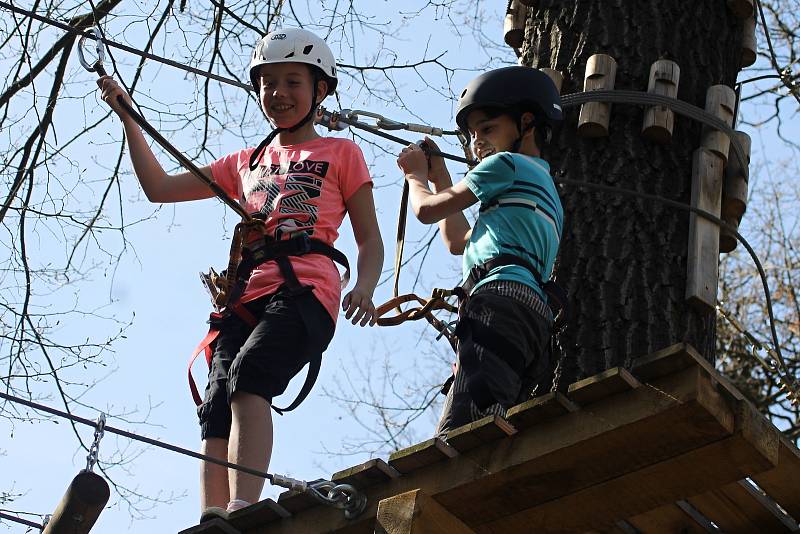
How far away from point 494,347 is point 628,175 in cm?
104

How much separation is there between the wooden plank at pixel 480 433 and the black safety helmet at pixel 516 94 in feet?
4.78

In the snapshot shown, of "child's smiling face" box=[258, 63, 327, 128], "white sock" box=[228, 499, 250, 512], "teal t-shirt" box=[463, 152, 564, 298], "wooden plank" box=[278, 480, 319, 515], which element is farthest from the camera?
"child's smiling face" box=[258, 63, 327, 128]

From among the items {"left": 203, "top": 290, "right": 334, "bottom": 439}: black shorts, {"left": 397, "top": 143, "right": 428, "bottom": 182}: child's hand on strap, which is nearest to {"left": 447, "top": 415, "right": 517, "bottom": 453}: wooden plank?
{"left": 203, "top": 290, "right": 334, "bottom": 439}: black shorts

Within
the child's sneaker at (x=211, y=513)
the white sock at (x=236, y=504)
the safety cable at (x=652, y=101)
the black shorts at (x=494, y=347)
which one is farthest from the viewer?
the safety cable at (x=652, y=101)

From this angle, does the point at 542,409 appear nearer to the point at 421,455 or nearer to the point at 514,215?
the point at 421,455

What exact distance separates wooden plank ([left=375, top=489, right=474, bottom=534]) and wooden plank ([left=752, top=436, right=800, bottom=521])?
2.45 feet

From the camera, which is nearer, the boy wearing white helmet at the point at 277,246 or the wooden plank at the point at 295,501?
the wooden plank at the point at 295,501

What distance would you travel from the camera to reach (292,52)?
5.02m

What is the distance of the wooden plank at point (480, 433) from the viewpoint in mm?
3328

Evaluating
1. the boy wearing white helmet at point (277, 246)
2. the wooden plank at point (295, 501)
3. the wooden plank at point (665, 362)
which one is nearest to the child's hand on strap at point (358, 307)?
the boy wearing white helmet at point (277, 246)

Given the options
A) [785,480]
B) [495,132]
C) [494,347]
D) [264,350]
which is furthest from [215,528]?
[495,132]

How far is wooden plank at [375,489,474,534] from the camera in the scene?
3248mm

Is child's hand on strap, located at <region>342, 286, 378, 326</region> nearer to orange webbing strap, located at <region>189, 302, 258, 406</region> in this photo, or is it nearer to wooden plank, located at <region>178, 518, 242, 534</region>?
orange webbing strap, located at <region>189, 302, 258, 406</region>

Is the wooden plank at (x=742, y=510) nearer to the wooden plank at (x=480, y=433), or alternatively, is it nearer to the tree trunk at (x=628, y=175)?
the wooden plank at (x=480, y=433)
